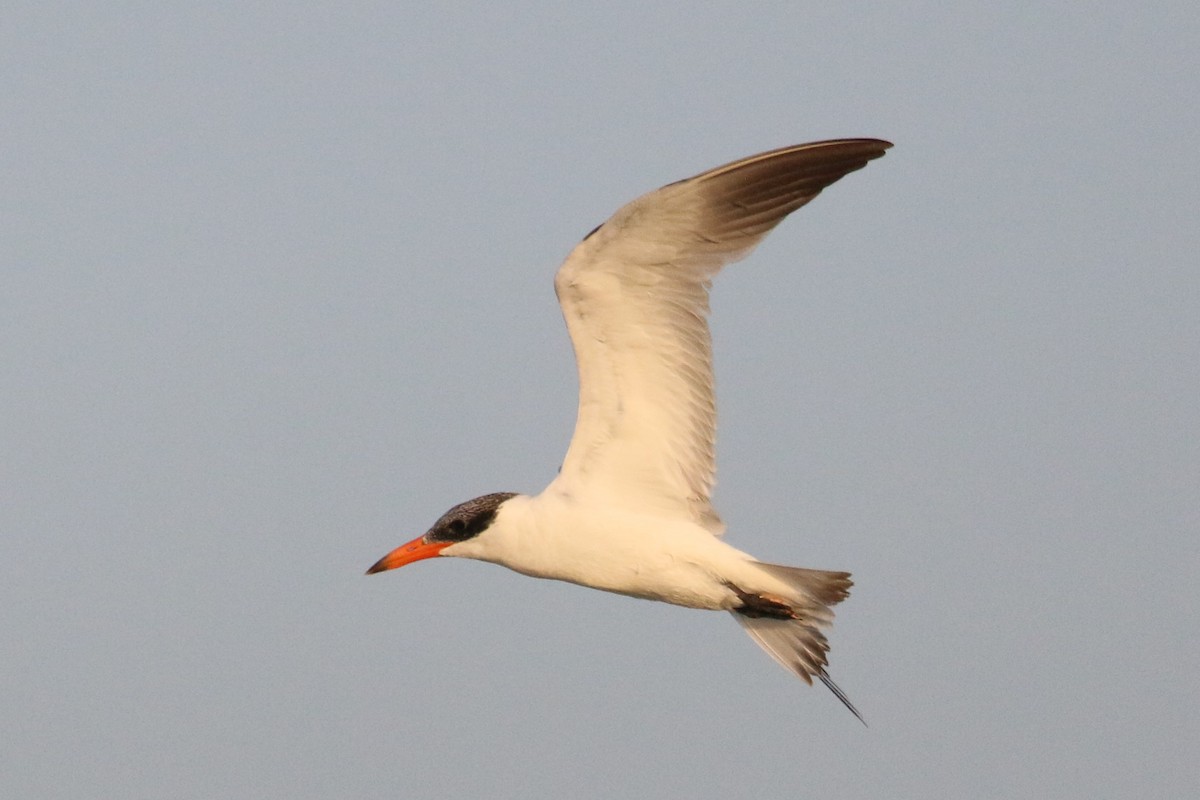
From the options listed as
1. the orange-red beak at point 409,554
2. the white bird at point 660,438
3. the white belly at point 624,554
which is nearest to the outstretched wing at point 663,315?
the white bird at point 660,438

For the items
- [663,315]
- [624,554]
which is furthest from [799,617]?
[663,315]

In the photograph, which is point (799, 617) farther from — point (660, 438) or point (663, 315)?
point (663, 315)

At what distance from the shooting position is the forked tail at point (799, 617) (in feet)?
45.9

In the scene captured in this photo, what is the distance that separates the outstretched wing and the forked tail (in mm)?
640

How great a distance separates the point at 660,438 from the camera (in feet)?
46.2

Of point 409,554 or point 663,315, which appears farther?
point 409,554

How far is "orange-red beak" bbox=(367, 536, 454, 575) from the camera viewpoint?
14608mm

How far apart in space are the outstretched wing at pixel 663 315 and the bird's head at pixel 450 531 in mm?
542

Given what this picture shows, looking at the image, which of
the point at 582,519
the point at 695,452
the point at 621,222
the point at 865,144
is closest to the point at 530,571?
the point at 582,519

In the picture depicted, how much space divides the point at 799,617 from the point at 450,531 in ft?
8.34

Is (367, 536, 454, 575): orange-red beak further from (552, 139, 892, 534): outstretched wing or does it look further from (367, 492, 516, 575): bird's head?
(552, 139, 892, 534): outstretched wing

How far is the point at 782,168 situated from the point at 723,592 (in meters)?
2.91

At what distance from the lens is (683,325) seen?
13648 mm

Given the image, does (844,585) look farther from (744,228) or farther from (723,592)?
(744,228)
